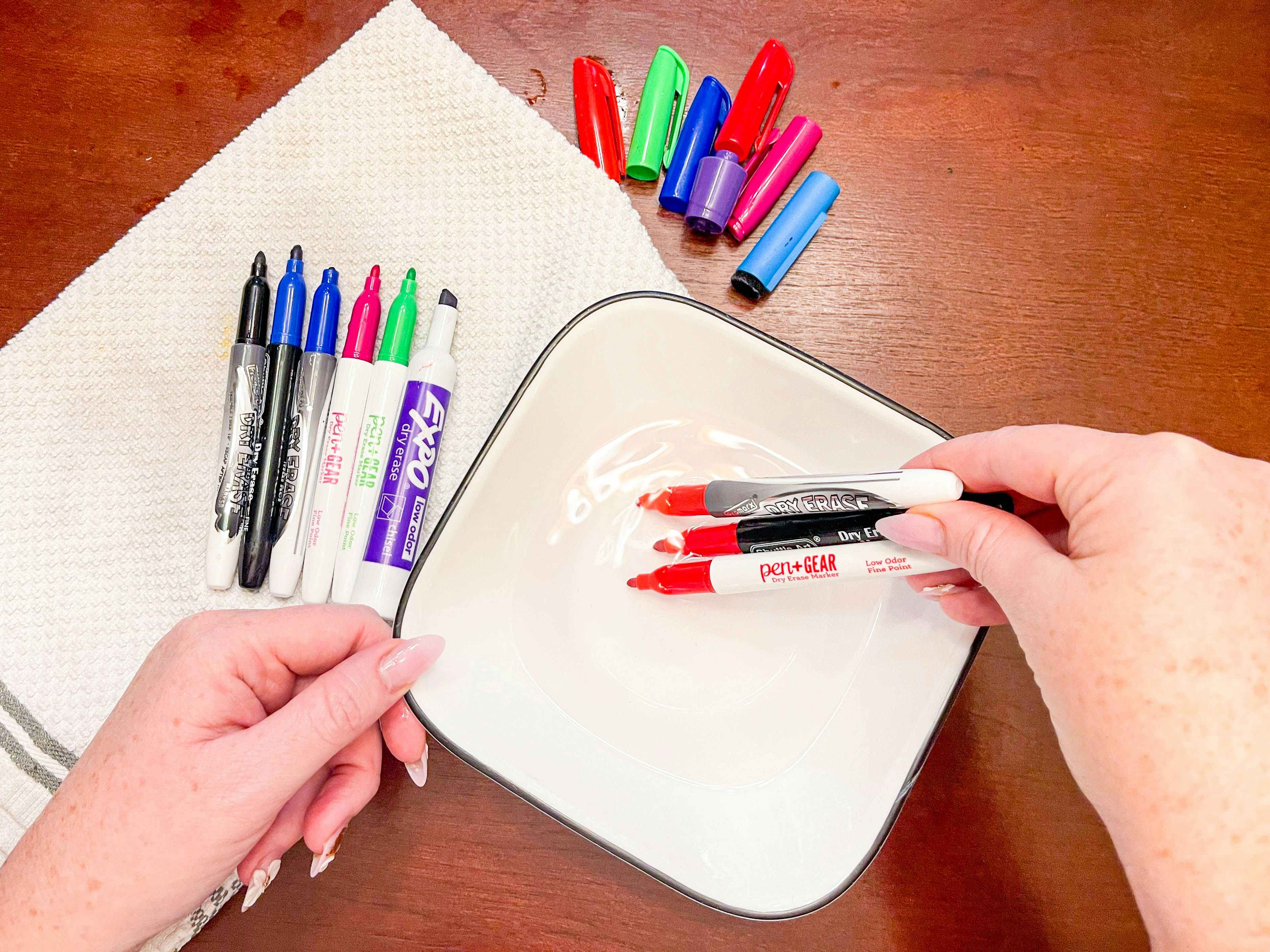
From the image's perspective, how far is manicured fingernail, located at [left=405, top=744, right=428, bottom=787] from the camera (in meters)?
0.49

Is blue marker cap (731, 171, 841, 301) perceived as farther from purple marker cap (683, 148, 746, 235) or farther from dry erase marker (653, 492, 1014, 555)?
dry erase marker (653, 492, 1014, 555)

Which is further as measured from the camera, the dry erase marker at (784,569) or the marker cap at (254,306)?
the marker cap at (254,306)

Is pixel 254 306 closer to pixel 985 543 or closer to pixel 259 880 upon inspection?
pixel 259 880

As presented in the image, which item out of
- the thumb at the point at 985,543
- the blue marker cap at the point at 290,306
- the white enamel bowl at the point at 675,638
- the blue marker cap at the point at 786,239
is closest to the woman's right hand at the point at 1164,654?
the thumb at the point at 985,543

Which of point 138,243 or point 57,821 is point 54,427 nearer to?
point 138,243

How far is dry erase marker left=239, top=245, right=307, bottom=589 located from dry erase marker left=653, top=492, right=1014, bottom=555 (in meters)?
0.28

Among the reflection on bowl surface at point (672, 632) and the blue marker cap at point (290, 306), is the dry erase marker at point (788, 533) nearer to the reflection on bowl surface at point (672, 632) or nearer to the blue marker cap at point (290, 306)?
the reflection on bowl surface at point (672, 632)

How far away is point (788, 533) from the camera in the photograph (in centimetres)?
47

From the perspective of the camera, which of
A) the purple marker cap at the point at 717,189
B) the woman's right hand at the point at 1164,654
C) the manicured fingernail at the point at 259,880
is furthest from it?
the purple marker cap at the point at 717,189

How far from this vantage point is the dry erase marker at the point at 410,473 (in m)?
0.52

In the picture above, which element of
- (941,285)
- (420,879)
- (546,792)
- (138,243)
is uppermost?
(941,285)

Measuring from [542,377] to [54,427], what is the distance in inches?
14.9

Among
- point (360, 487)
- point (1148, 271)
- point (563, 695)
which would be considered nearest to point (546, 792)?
point (563, 695)

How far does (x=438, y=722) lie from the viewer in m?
0.46
